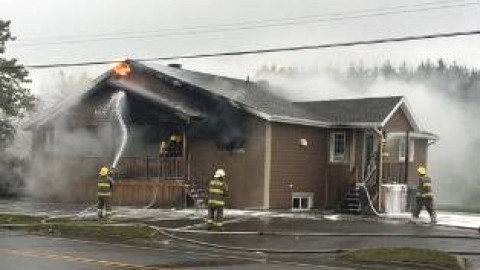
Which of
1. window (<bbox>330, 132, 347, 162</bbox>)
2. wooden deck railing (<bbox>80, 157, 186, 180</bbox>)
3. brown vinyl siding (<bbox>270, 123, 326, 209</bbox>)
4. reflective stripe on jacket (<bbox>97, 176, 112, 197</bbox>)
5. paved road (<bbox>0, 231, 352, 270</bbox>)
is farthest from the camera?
window (<bbox>330, 132, 347, 162</bbox>)

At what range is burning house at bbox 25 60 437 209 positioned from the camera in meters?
28.2

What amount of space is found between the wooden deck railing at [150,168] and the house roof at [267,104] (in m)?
2.16

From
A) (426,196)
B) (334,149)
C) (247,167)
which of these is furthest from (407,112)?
(426,196)

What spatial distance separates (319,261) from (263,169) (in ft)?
41.0

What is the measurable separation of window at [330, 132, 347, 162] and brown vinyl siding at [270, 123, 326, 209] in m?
0.36

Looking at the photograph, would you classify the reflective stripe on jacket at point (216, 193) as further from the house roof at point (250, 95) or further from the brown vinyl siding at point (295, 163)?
the brown vinyl siding at point (295, 163)

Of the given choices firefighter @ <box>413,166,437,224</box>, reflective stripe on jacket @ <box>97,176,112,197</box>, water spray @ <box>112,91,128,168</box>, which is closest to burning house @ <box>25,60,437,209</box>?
water spray @ <box>112,91,128,168</box>

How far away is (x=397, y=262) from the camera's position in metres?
15.2

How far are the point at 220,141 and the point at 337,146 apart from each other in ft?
15.8

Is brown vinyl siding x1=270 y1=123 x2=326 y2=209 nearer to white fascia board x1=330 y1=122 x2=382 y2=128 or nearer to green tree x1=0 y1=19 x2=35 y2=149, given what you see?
white fascia board x1=330 y1=122 x2=382 y2=128

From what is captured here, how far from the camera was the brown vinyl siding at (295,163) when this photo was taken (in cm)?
2817

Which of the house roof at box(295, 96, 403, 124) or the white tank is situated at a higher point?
the house roof at box(295, 96, 403, 124)

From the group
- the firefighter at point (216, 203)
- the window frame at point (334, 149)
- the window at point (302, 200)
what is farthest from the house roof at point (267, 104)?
the firefighter at point (216, 203)

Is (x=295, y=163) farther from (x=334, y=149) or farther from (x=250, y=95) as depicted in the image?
(x=250, y=95)
